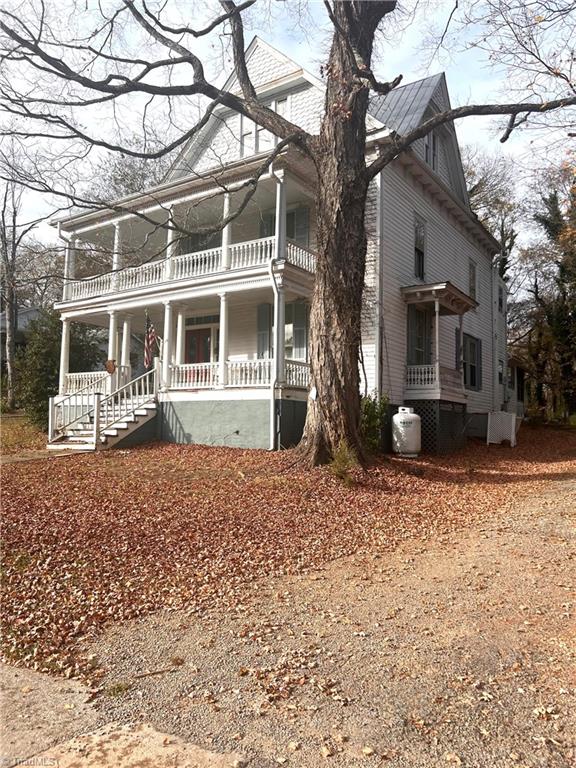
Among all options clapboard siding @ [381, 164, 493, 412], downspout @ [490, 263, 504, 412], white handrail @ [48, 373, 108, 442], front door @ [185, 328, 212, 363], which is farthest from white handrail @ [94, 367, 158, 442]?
downspout @ [490, 263, 504, 412]

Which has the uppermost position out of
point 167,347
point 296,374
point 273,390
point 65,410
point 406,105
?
point 406,105

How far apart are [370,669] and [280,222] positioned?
484 inches

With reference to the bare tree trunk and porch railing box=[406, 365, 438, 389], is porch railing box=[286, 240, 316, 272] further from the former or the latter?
the bare tree trunk

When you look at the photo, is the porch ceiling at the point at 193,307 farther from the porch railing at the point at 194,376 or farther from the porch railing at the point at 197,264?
the porch railing at the point at 194,376

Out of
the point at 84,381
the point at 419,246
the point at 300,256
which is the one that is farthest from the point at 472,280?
the point at 84,381

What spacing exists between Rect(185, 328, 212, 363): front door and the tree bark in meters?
8.83

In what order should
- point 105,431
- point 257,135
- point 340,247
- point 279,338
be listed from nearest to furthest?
point 340,247, point 279,338, point 105,431, point 257,135

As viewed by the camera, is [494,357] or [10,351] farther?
[10,351]

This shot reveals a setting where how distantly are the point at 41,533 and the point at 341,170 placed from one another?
7.86 metres

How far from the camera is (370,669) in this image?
140 inches

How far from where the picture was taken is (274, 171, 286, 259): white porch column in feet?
46.8

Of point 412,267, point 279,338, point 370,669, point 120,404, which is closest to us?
point 370,669

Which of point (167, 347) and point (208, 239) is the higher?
point (208, 239)

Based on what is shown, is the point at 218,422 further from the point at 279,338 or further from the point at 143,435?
the point at 279,338
